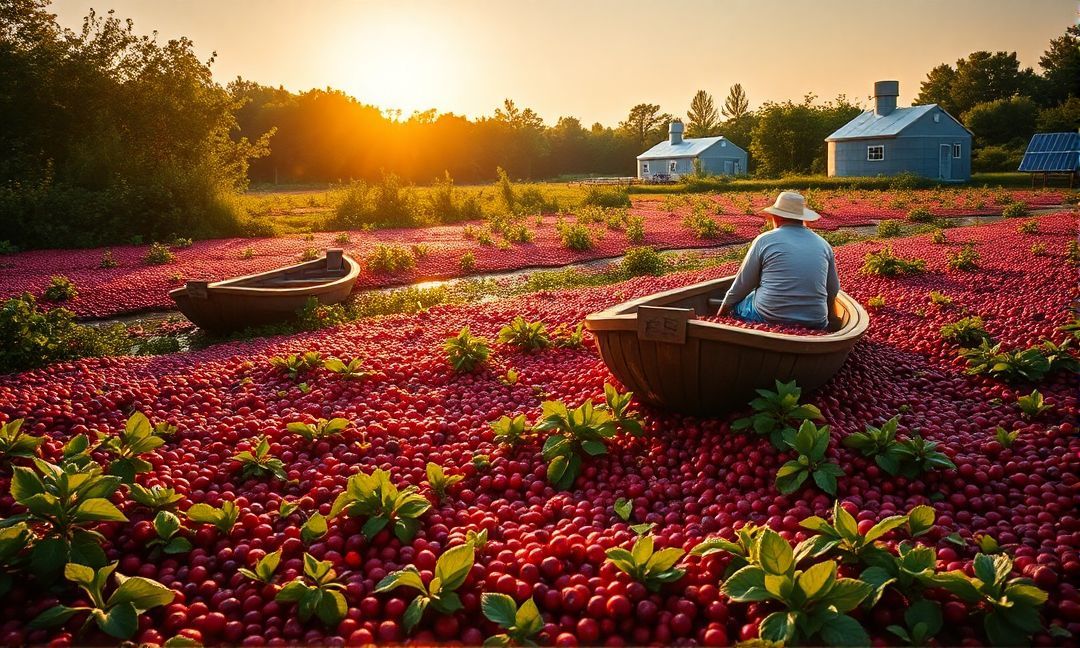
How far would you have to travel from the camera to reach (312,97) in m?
62.6

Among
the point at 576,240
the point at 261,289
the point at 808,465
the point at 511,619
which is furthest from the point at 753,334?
the point at 576,240

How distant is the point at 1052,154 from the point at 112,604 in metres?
41.4

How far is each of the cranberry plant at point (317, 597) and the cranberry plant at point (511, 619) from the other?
0.60 m

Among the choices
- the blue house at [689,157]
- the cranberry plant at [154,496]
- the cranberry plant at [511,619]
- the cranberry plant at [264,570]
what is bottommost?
the cranberry plant at [511,619]

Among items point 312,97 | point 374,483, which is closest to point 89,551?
point 374,483

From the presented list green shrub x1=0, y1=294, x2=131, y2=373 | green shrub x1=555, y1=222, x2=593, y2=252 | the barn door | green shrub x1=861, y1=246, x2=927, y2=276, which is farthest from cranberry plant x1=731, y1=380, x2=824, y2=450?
the barn door

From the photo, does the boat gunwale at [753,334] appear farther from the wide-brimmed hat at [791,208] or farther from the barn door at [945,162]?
the barn door at [945,162]

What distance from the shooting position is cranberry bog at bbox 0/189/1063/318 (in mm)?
12750

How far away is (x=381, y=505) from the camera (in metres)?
3.53

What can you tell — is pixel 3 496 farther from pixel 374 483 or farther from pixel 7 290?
pixel 7 290

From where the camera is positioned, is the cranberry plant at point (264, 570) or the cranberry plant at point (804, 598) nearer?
the cranberry plant at point (804, 598)

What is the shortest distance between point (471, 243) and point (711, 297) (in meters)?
12.2

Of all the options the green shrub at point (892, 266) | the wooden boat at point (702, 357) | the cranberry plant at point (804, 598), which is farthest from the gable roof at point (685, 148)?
the cranberry plant at point (804, 598)

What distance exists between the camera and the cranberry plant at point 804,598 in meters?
2.43
